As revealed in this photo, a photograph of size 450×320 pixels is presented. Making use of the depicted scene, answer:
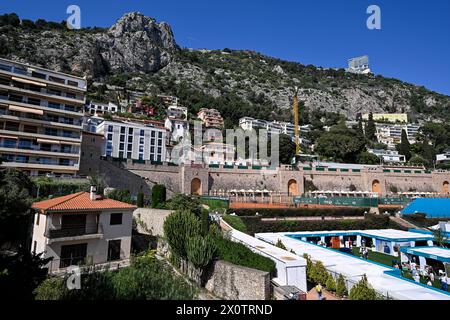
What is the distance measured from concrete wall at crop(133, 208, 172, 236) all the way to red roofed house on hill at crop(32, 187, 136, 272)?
10.6ft

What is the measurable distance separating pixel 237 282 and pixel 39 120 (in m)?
36.7

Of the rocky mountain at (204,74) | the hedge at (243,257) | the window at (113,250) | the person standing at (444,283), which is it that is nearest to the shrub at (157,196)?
the window at (113,250)

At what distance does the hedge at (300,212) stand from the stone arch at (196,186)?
14582 millimetres

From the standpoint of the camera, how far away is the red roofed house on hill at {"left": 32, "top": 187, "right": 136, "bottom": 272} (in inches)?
715

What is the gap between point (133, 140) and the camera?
62062 mm

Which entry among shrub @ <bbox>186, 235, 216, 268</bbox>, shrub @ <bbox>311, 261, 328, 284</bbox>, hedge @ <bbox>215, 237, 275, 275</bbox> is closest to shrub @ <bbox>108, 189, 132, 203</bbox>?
shrub @ <bbox>186, 235, 216, 268</bbox>

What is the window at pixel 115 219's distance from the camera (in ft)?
68.0

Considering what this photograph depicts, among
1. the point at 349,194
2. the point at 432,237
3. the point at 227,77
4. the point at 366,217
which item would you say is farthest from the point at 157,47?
the point at 432,237

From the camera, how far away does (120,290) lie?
49.0 ft

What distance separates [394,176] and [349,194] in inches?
494

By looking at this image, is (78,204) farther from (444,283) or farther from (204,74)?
(204,74)

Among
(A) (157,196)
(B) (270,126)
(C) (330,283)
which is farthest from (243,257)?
(B) (270,126)

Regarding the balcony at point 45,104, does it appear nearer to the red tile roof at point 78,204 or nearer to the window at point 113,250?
the red tile roof at point 78,204

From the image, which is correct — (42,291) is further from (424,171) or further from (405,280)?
(424,171)
